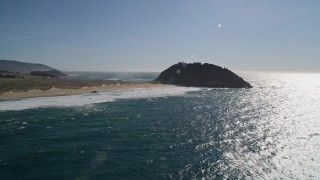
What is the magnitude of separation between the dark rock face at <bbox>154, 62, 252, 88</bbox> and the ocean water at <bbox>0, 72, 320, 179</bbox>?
7386 centimetres

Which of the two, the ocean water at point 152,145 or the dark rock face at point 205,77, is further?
the dark rock face at point 205,77

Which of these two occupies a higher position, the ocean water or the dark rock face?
the dark rock face

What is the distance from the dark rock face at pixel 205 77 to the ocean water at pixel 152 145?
73855 mm

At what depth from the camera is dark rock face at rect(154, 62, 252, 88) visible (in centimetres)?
12825

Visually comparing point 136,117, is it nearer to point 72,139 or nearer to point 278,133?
point 72,139

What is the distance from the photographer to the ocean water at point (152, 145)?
Result: 80.9ft

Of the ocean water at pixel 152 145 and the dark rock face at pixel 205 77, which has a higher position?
the dark rock face at pixel 205 77

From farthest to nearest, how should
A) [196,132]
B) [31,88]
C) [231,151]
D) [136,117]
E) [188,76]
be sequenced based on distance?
[188,76], [31,88], [136,117], [196,132], [231,151]

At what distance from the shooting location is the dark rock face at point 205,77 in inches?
5049

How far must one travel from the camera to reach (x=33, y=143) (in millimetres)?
31641

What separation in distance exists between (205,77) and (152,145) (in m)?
103

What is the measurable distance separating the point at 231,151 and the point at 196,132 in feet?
29.0

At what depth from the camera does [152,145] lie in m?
32.2

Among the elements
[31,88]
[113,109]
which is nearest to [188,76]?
[31,88]
